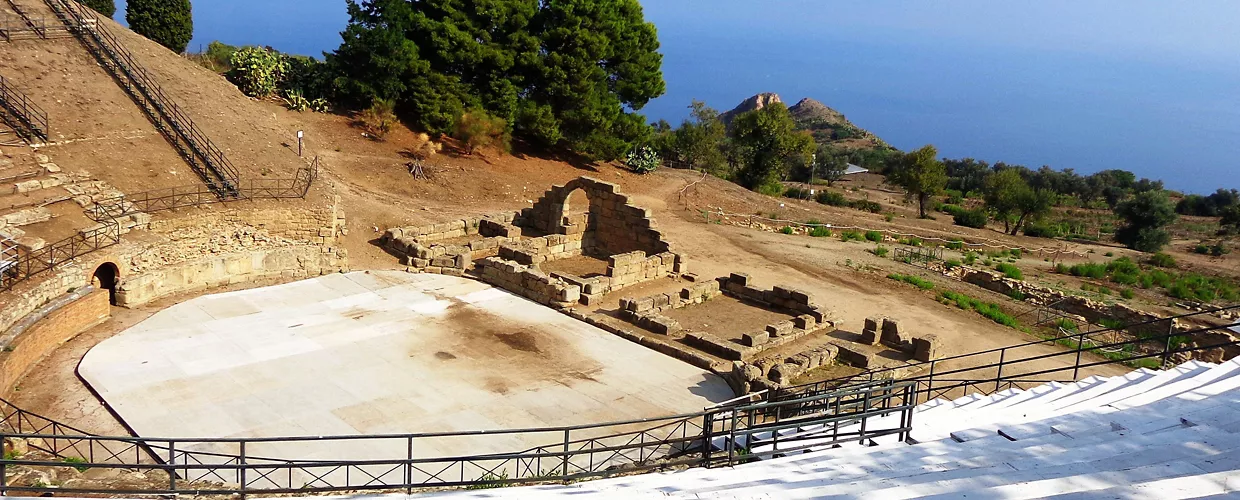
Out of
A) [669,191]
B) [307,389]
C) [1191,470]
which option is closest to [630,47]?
[669,191]

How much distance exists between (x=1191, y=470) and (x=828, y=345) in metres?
12.0

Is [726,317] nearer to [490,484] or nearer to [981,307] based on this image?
[981,307]

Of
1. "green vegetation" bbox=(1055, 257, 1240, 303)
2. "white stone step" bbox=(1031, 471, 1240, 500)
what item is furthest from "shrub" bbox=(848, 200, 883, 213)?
"white stone step" bbox=(1031, 471, 1240, 500)

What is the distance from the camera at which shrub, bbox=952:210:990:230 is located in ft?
150

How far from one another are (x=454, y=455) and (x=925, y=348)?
1149 centimetres

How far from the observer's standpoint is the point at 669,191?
41969 millimetres

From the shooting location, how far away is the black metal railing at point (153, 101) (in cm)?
2741

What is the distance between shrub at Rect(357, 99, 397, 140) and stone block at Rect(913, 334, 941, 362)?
26.1 meters

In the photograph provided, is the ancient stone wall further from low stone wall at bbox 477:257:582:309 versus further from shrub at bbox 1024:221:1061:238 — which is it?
shrub at bbox 1024:221:1061:238

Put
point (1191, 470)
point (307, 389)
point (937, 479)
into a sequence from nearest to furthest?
point (1191, 470), point (937, 479), point (307, 389)

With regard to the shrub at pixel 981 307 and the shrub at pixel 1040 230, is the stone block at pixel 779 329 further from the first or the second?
the shrub at pixel 1040 230

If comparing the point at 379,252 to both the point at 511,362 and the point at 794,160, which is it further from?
the point at 794,160

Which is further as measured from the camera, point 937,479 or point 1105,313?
point 1105,313

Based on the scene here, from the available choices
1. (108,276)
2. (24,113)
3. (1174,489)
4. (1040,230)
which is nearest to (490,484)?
(1174,489)
